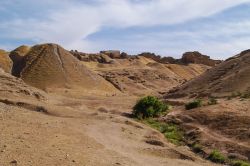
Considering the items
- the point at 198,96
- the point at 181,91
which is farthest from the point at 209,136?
the point at 181,91

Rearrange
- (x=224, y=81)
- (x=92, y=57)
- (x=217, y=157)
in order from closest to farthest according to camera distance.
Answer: (x=217, y=157), (x=224, y=81), (x=92, y=57)

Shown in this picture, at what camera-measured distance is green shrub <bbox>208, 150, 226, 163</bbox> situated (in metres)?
21.5

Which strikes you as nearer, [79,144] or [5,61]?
[79,144]

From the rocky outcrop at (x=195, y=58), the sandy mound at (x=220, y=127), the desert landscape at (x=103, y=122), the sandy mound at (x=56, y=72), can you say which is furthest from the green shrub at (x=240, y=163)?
the rocky outcrop at (x=195, y=58)

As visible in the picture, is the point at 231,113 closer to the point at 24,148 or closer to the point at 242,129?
the point at 242,129

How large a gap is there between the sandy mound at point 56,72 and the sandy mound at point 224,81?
11.8 metres

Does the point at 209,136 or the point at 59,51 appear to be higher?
the point at 59,51

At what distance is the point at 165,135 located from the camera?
27547mm

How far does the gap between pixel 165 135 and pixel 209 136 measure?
2.73 metres

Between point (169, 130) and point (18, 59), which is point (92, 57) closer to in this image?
point (18, 59)

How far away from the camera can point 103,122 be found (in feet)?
91.2

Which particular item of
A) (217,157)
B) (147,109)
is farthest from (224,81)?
(217,157)

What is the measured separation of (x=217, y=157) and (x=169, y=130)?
7.40m

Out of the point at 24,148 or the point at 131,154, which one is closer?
the point at 24,148
